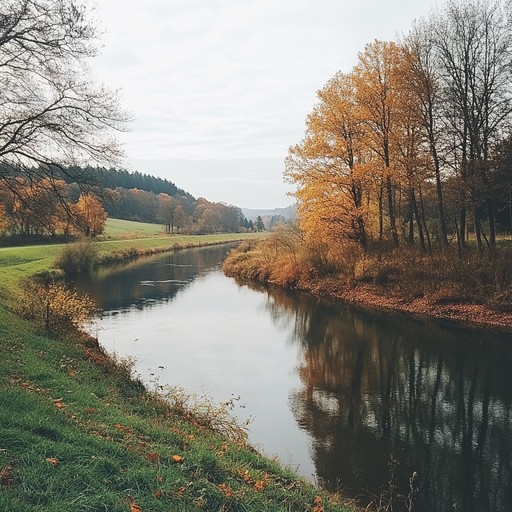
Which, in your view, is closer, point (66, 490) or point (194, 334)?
point (66, 490)

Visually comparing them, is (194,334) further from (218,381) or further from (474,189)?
(474,189)

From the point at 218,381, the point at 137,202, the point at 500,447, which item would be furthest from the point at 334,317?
the point at 137,202

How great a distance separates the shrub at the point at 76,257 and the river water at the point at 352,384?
1436 centimetres

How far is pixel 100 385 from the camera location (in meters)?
9.42

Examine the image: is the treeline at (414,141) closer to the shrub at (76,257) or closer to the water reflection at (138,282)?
the water reflection at (138,282)

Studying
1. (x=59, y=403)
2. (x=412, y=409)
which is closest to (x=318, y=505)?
(x=59, y=403)

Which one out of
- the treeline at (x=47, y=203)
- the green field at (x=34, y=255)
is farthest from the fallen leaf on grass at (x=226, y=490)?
the green field at (x=34, y=255)

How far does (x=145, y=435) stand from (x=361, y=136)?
2267cm

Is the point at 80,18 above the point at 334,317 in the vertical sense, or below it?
above

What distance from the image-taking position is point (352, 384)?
43.6ft

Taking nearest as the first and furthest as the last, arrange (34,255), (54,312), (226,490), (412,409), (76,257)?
1. (226,490)
2. (412,409)
3. (54,312)
4. (76,257)
5. (34,255)

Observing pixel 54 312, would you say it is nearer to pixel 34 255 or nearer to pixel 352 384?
pixel 352 384

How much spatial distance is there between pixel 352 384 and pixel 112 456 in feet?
29.7

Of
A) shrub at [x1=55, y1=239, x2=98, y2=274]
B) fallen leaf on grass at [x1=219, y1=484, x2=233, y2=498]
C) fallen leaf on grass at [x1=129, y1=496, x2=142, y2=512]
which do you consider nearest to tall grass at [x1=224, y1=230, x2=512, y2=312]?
shrub at [x1=55, y1=239, x2=98, y2=274]
